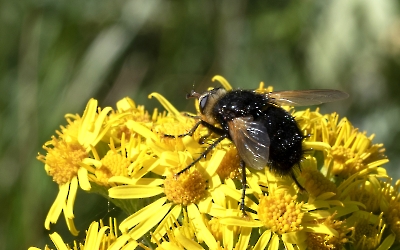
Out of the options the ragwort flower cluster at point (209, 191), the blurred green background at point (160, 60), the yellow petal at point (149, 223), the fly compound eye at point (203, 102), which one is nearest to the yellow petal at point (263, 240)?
the ragwort flower cluster at point (209, 191)

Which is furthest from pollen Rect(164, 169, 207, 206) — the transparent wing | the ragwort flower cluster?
the transparent wing

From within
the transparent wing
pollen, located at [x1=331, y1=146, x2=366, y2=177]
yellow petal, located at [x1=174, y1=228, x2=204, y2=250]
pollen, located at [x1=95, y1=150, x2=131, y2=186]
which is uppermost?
the transparent wing

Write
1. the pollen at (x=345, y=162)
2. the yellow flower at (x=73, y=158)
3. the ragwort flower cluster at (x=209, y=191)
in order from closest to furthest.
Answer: the ragwort flower cluster at (x=209, y=191), the yellow flower at (x=73, y=158), the pollen at (x=345, y=162)

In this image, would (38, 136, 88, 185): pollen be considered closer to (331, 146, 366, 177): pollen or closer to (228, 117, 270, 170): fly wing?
(228, 117, 270, 170): fly wing

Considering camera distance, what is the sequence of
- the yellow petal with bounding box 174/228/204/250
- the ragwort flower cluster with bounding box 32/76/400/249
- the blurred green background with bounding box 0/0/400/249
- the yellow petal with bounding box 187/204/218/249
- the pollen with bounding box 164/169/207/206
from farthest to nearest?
the blurred green background with bounding box 0/0/400/249 < the pollen with bounding box 164/169/207/206 < the ragwort flower cluster with bounding box 32/76/400/249 < the yellow petal with bounding box 187/204/218/249 < the yellow petal with bounding box 174/228/204/250

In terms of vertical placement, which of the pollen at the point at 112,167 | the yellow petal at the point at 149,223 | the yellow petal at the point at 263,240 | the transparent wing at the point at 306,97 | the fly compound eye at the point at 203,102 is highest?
the fly compound eye at the point at 203,102

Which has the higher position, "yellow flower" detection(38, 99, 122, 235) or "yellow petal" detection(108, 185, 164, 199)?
"yellow flower" detection(38, 99, 122, 235)

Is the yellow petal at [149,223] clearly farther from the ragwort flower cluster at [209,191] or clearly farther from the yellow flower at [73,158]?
the yellow flower at [73,158]

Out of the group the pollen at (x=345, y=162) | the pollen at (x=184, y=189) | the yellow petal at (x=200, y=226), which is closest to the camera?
the yellow petal at (x=200, y=226)
